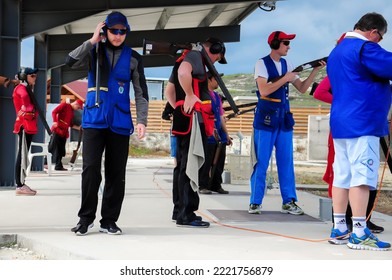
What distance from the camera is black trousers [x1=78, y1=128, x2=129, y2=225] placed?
5.66m

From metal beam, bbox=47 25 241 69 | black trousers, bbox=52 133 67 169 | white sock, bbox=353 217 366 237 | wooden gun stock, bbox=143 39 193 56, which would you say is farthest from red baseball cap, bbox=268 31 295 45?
black trousers, bbox=52 133 67 169

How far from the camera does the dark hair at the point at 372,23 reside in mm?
5176

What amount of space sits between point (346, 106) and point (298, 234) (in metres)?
1.34

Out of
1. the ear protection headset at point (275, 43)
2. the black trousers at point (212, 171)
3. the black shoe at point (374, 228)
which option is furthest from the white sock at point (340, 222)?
the black trousers at point (212, 171)

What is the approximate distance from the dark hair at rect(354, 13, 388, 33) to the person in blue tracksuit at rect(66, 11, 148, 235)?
184 centimetres

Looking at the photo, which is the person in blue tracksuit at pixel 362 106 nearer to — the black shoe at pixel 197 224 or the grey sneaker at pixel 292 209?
the black shoe at pixel 197 224

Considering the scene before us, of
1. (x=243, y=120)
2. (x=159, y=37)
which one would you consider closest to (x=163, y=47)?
(x=159, y=37)

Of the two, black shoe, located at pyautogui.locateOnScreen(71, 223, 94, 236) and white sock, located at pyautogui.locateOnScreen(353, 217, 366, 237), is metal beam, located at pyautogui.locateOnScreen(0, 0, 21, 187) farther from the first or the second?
white sock, located at pyautogui.locateOnScreen(353, 217, 366, 237)

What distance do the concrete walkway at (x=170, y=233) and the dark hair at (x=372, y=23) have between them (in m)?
1.63

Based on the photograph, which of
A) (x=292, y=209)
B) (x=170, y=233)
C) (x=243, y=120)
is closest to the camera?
(x=170, y=233)

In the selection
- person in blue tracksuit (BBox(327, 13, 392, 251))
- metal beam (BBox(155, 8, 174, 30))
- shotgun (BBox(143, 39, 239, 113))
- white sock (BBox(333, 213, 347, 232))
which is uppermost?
metal beam (BBox(155, 8, 174, 30))

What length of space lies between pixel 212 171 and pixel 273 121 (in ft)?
10.9

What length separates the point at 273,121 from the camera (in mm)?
7289

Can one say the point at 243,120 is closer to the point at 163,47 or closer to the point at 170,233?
the point at 163,47
